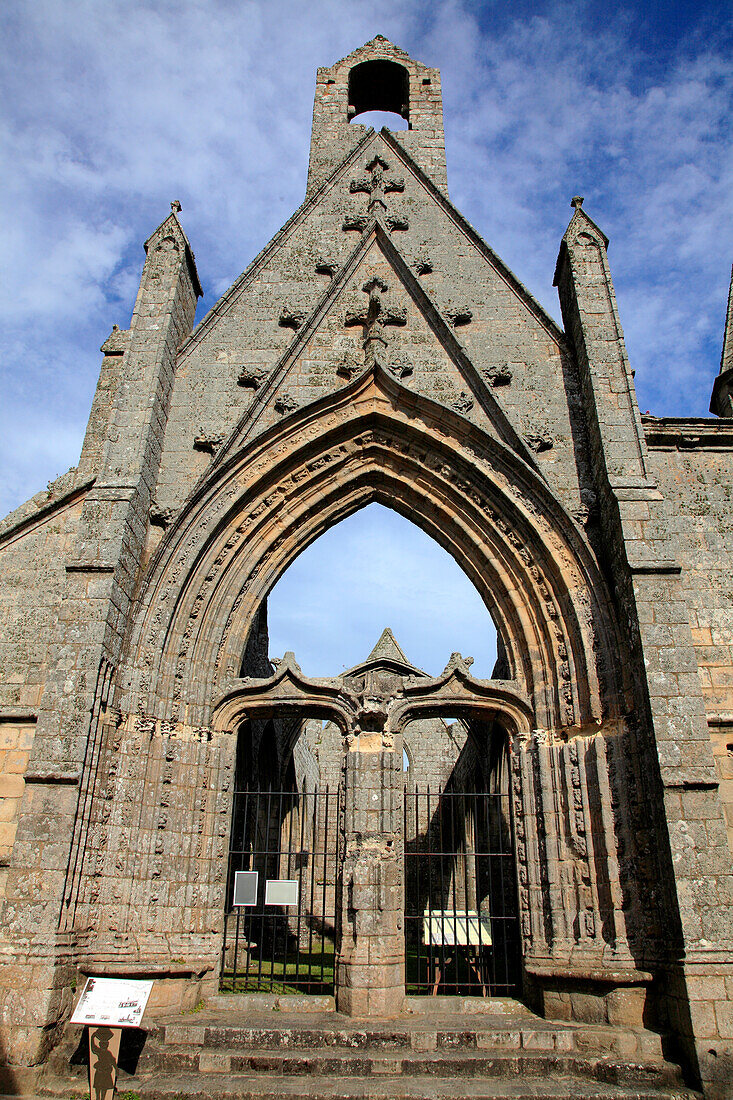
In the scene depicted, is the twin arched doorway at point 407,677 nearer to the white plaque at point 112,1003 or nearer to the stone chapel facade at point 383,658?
the stone chapel facade at point 383,658

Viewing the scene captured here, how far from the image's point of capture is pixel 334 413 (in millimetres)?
8797

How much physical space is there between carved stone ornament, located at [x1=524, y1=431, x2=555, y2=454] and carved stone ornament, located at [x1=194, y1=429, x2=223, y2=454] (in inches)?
135

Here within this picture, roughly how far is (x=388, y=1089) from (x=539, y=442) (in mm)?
6066

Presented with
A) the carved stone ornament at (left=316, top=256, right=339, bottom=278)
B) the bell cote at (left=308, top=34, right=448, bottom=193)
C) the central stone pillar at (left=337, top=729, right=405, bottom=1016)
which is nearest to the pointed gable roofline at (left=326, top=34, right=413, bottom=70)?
the bell cote at (left=308, top=34, right=448, bottom=193)

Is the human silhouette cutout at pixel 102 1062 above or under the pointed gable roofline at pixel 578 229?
under

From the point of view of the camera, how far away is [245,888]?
7211 mm

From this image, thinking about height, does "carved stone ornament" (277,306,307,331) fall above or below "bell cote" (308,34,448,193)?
below

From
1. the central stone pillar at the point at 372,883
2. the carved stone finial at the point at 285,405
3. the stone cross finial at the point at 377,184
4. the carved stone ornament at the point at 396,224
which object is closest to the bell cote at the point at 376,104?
the stone cross finial at the point at 377,184

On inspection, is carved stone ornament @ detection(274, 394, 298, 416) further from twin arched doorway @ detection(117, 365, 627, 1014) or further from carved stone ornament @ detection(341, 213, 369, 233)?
carved stone ornament @ detection(341, 213, 369, 233)

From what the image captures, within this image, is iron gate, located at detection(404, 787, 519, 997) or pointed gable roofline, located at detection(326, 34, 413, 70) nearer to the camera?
iron gate, located at detection(404, 787, 519, 997)

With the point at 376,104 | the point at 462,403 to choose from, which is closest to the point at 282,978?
the point at 462,403

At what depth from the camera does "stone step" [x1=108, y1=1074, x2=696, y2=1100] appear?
16.9 ft

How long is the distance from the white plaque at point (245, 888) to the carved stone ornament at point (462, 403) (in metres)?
5.33

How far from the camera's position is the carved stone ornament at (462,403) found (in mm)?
8602
